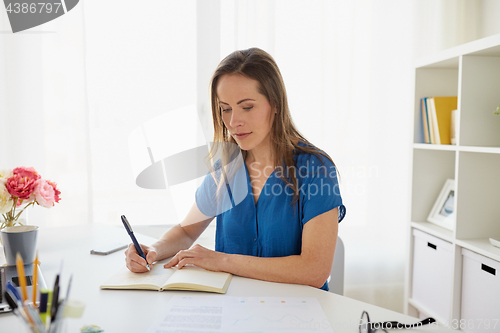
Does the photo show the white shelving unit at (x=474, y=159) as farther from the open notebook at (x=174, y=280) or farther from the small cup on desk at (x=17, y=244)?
the small cup on desk at (x=17, y=244)

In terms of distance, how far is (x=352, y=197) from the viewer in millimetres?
2395

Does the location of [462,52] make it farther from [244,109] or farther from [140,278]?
[140,278]

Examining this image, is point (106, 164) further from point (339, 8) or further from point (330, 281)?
point (339, 8)

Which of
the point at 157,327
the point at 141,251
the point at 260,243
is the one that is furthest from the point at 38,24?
the point at 157,327

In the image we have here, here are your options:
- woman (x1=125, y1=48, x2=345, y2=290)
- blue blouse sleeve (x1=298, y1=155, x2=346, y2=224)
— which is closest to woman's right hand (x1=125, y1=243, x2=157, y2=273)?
woman (x1=125, y1=48, x2=345, y2=290)

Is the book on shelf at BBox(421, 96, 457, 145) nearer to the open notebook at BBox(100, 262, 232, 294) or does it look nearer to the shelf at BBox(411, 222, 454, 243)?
the shelf at BBox(411, 222, 454, 243)

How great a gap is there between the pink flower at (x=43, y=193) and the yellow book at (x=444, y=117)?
1.80 meters

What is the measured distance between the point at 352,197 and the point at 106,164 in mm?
1508

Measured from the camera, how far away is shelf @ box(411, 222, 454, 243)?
181 cm

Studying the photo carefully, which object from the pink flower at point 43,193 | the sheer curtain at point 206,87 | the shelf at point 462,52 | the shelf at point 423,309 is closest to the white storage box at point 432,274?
the shelf at point 423,309

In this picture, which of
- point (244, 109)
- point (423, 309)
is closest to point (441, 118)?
point (423, 309)

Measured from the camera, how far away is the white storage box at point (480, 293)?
153cm

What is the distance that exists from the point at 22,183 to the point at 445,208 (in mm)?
1935

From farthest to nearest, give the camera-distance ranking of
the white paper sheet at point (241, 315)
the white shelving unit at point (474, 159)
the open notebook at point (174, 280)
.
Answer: the white shelving unit at point (474, 159)
the open notebook at point (174, 280)
the white paper sheet at point (241, 315)
